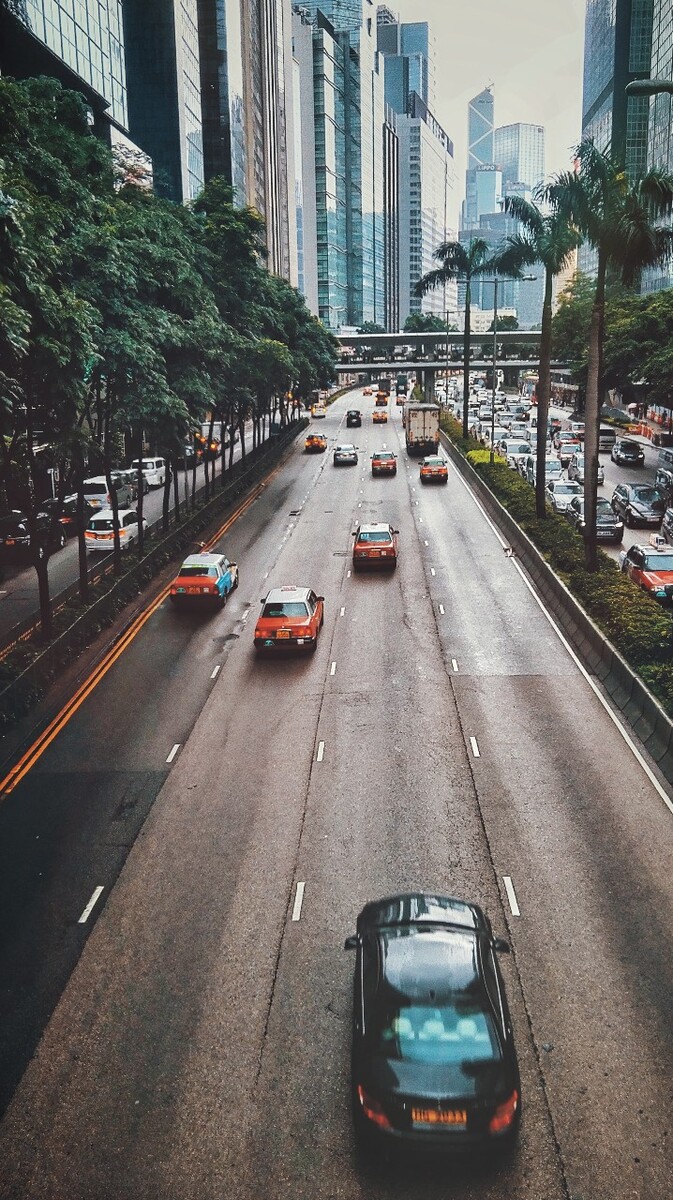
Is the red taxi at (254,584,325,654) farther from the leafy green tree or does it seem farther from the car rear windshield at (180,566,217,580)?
the leafy green tree

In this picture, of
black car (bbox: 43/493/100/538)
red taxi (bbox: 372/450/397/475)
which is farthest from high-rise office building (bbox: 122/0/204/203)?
black car (bbox: 43/493/100/538)

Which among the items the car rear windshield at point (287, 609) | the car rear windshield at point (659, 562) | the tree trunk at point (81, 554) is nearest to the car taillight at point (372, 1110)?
the car rear windshield at point (287, 609)

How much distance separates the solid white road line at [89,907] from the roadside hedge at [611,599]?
38.1 feet

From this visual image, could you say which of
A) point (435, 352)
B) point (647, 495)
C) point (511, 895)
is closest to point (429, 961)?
point (511, 895)

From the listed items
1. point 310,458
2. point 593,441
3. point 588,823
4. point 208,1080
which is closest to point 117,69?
point 310,458

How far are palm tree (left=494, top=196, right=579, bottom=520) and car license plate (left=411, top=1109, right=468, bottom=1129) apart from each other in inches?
1253

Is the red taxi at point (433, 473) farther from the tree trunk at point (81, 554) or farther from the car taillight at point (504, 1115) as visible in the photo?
the car taillight at point (504, 1115)

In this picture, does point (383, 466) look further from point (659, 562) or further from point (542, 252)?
point (659, 562)

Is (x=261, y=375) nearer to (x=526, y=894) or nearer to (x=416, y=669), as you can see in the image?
(x=416, y=669)

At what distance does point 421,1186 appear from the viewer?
8672 millimetres

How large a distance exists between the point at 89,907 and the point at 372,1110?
253 inches

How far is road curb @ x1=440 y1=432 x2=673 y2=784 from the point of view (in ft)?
61.2

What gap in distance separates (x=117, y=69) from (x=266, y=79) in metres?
103

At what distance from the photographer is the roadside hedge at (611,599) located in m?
21.3
